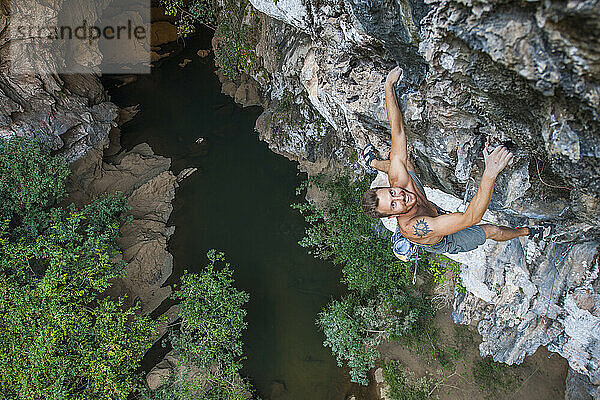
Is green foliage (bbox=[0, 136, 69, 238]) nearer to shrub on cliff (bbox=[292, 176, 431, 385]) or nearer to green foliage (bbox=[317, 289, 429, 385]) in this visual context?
shrub on cliff (bbox=[292, 176, 431, 385])

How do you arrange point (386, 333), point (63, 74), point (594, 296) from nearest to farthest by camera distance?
1. point (594, 296)
2. point (386, 333)
3. point (63, 74)

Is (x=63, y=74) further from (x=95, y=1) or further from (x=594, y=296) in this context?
(x=594, y=296)

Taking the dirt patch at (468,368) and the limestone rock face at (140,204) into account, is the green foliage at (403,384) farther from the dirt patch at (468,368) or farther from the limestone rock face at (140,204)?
the limestone rock face at (140,204)

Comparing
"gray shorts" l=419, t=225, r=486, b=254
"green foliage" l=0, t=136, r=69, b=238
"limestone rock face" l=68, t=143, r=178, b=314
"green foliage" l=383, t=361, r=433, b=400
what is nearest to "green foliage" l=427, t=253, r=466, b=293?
"green foliage" l=383, t=361, r=433, b=400

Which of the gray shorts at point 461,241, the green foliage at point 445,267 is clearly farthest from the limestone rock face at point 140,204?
the gray shorts at point 461,241

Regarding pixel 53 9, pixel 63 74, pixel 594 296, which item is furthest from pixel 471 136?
pixel 63 74
